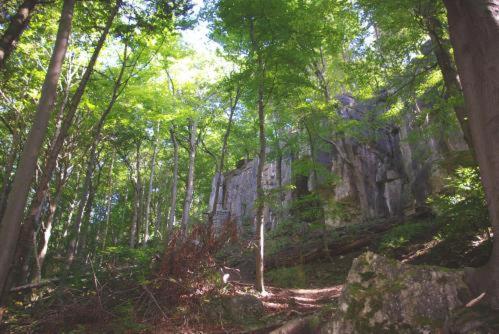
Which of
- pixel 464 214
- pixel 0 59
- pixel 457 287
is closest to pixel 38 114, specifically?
pixel 0 59

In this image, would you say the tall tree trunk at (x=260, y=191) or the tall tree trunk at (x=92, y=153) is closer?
the tall tree trunk at (x=260, y=191)

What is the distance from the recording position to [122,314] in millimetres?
6180

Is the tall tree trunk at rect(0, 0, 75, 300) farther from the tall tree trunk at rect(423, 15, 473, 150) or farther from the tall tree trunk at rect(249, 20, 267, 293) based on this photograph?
the tall tree trunk at rect(423, 15, 473, 150)

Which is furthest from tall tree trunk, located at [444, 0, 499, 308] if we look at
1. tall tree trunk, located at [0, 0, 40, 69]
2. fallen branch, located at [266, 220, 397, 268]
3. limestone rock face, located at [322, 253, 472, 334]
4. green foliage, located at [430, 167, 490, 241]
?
fallen branch, located at [266, 220, 397, 268]

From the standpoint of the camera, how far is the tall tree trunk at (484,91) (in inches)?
127

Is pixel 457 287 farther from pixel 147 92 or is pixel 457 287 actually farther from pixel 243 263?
pixel 147 92

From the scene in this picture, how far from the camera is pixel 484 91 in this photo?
11.1ft

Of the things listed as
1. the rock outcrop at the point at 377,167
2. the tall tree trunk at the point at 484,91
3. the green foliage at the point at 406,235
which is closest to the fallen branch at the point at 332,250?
the rock outcrop at the point at 377,167

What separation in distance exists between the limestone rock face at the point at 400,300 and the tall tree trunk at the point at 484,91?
11.5 inches

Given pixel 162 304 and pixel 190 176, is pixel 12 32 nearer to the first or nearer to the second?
pixel 162 304

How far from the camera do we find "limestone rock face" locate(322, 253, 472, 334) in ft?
10.6

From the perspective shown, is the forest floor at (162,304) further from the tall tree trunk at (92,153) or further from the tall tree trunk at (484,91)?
the tall tree trunk at (92,153)

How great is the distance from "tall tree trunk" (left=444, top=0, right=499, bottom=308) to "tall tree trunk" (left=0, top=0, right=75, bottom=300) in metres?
6.18

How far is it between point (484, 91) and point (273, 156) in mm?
14865
